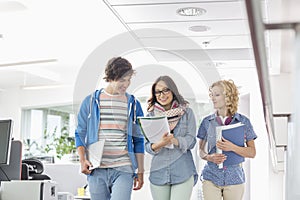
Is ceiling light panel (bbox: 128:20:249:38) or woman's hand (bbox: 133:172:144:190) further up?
ceiling light panel (bbox: 128:20:249:38)

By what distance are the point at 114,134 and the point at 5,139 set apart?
0.79 metres

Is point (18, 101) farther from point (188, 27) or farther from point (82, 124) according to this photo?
point (82, 124)

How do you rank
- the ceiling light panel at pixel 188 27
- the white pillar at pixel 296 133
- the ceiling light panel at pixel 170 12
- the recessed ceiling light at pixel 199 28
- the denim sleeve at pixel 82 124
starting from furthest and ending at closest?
the recessed ceiling light at pixel 199 28 < the ceiling light panel at pixel 188 27 < the ceiling light panel at pixel 170 12 < the denim sleeve at pixel 82 124 < the white pillar at pixel 296 133

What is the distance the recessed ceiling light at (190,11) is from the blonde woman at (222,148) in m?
1.35

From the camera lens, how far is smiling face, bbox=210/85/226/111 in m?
2.79

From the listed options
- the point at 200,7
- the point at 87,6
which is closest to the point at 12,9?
the point at 87,6

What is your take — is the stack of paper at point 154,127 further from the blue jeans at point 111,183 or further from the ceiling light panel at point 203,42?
the ceiling light panel at point 203,42

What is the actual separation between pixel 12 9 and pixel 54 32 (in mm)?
984

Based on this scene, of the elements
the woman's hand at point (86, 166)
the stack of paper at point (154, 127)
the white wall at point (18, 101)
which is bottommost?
the woman's hand at point (86, 166)

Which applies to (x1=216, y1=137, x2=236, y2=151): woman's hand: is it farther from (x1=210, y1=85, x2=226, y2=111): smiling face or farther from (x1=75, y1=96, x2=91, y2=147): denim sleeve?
(x1=75, y1=96, x2=91, y2=147): denim sleeve

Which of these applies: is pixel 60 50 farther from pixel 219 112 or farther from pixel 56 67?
pixel 219 112

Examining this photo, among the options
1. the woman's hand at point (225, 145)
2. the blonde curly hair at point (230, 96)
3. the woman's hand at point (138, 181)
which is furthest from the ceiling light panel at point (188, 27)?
the woman's hand at point (138, 181)

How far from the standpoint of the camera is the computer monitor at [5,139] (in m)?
2.84

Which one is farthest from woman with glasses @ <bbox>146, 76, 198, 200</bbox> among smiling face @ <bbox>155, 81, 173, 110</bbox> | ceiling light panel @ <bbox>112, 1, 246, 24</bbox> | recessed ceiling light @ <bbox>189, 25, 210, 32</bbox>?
recessed ceiling light @ <bbox>189, 25, 210, 32</bbox>
